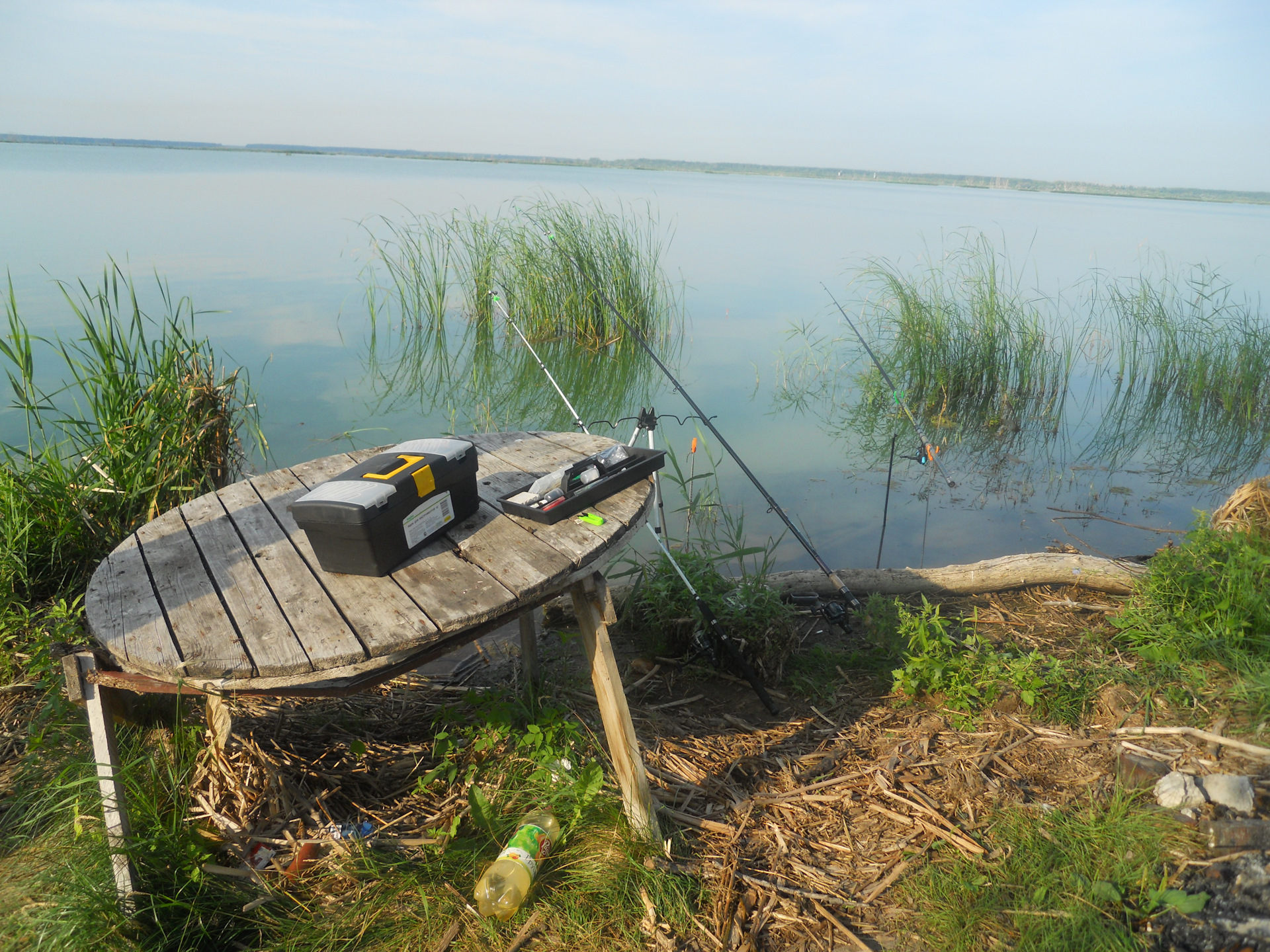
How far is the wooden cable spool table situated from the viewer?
155 centimetres

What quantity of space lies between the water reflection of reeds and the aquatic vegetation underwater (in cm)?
184

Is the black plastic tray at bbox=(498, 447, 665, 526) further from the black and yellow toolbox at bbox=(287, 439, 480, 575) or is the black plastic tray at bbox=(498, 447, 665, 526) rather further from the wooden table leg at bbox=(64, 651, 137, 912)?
the wooden table leg at bbox=(64, 651, 137, 912)

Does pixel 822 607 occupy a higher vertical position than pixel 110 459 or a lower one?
lower

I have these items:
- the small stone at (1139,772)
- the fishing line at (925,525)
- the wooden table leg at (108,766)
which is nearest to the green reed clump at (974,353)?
the fishing line at (925,525)

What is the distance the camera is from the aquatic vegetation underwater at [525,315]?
7.79 m

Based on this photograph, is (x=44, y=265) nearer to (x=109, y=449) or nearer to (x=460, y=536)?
(x=109, y=449)

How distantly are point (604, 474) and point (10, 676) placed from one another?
218cm

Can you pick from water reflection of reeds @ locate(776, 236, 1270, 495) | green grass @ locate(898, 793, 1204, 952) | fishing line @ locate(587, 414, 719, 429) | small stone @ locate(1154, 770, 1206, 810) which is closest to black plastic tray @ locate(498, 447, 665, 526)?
fishing line @ locate(587, 414, 719, 429)

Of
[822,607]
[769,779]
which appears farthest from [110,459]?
[822,607]

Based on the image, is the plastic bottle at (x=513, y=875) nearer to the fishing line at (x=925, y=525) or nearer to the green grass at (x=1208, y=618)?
the green grass at (x=1208, y=618)

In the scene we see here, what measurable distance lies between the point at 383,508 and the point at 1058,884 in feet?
6.11

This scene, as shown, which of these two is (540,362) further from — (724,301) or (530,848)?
(724,301)

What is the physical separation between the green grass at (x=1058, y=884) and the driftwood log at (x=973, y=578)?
1.69 metres

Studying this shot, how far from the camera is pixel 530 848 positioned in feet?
6.44
